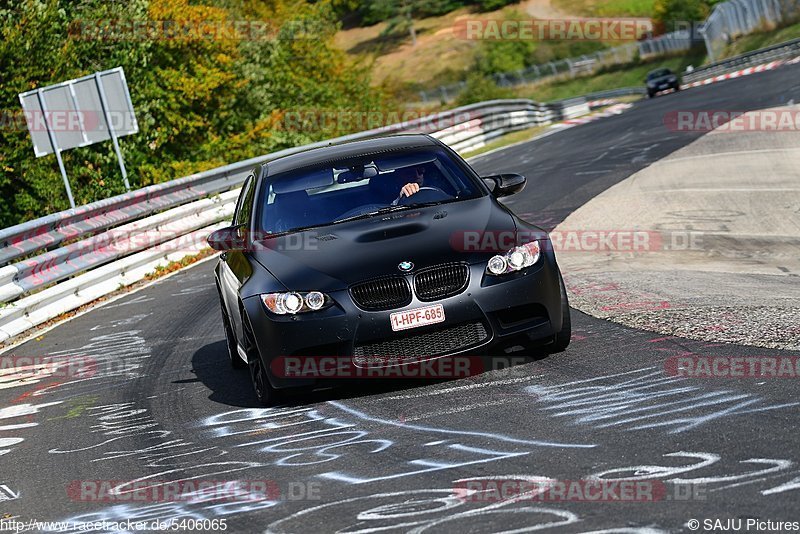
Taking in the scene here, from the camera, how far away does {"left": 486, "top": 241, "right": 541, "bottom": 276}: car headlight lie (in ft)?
23.2

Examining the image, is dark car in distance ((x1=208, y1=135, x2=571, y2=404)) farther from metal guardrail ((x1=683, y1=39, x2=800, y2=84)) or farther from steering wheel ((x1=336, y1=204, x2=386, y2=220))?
metal guardrail ((x1=683, y1=39, x2=800, y2=84))

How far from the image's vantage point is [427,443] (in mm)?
5871

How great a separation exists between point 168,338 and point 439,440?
5.87m

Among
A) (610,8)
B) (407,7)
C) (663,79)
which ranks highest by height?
(407,7)

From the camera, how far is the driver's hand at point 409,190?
320 inches

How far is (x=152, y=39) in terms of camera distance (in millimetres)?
27625

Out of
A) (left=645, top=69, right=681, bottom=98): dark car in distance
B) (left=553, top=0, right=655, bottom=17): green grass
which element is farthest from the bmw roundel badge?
(left=553, top=0, right=655, bottom=17): green grass

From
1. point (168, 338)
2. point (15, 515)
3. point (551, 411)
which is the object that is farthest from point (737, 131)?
point (15, 515)

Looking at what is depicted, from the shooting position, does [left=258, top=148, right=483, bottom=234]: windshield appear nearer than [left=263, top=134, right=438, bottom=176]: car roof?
Yes

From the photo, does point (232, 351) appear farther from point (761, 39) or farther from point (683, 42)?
point (683, 42)

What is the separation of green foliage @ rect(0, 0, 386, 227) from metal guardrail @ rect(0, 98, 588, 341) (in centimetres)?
617

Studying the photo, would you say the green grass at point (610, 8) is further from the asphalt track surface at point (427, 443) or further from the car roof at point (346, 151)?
the asphalt track surface at point (427, 443)

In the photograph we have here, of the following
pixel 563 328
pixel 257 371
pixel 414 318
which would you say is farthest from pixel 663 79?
pixel 414 318

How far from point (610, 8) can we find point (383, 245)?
107856 millimetres
